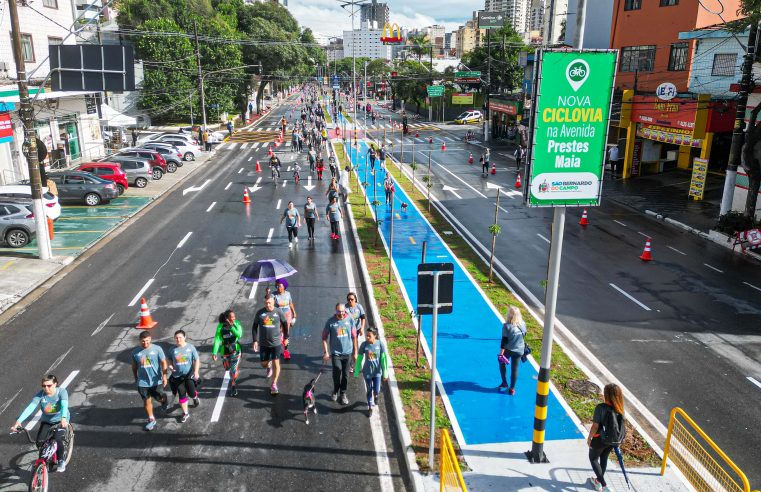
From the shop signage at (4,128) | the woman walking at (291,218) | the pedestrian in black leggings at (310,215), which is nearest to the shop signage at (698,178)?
the pedestrian in black leggings at (310,215)

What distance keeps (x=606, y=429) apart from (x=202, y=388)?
7.11 m

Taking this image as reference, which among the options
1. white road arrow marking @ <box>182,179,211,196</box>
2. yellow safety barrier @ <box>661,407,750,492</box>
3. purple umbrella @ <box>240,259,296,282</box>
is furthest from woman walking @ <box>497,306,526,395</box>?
white road arrow marking @ <box>182,179,211,196</box>

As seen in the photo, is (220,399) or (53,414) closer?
(53,414)

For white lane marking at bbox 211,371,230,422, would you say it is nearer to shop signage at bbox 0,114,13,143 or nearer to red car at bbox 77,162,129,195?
shop signage at bbox 0,114,13,143

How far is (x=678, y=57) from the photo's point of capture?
3378 centimetres

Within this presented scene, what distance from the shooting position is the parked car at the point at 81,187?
26359mm

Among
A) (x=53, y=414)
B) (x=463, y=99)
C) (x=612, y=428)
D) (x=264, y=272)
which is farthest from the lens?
(x=463, y=99)

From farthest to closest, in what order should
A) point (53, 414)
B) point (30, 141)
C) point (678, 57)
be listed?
point (678, 57) < point (30, 141) < point (53, 414)

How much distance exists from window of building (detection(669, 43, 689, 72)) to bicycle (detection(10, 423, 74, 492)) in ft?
119

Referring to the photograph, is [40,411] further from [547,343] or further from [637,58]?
[637,58]

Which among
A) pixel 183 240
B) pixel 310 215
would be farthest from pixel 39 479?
pixel 183 240

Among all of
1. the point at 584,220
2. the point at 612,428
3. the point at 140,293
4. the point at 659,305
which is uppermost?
the point at 612,428

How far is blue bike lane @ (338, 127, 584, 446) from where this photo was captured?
9242mm

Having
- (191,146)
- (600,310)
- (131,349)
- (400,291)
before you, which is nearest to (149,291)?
(131,349)
